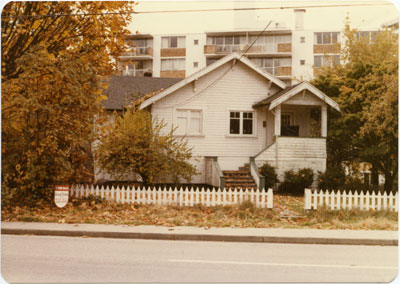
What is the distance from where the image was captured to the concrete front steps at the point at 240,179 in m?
18.9

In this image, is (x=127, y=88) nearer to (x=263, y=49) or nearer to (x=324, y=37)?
(x=263, y=49)

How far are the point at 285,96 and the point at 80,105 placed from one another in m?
10.2

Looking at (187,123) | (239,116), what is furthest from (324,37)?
(187,123)

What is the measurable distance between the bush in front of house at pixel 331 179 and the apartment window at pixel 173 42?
2623cm

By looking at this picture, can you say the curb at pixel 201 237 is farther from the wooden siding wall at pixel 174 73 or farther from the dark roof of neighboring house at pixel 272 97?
the wooden siding wall at pixel 174 73

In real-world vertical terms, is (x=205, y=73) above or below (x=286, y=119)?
above

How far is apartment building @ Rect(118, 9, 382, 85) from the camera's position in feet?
142

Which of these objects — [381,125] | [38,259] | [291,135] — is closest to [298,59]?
[291,135]

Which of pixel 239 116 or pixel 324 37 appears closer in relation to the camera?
pixel 239 116

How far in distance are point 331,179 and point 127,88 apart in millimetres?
12639

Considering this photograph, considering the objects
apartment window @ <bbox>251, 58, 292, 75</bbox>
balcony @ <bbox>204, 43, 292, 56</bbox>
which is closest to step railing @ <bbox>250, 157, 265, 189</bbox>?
balcony @ <bbox>204, 43, 292, 56</bbox>

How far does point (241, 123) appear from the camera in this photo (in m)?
21.5

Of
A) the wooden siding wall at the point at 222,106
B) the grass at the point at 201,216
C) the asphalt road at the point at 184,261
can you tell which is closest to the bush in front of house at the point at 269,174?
the wooden siding wall at the point at 222,106

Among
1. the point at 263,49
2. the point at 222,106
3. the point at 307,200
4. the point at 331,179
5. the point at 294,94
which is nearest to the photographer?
the point at 307,200
